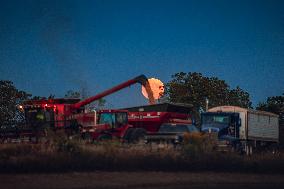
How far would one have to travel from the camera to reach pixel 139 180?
1972 cm

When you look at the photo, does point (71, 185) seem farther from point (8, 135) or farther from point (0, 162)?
point (8, 135)

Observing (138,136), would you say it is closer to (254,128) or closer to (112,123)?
(112,123)

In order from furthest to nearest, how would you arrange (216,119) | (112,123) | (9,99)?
(9,99)
(216,119)
(112,123)

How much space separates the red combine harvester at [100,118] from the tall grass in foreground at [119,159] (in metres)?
4.64

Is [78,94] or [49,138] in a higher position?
[78,94]

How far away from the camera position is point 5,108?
54938 millimetres

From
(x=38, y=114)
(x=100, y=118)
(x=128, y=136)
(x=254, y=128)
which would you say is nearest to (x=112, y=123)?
(x=100, y=118)

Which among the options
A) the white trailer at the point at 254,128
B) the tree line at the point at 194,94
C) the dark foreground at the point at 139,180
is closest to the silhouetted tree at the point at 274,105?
the tree line at the point at 194,94

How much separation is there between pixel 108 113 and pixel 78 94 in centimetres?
3633

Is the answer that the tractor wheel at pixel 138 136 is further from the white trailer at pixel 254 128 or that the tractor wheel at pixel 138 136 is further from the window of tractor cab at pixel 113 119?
the white trailer at pixel 254 128

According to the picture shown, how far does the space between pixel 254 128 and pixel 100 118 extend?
40.5 ft

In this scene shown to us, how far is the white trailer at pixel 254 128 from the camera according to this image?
33719 mm

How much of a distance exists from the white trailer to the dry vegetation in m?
6.72

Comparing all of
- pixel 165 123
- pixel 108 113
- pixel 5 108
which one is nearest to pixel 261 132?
pixel 165 123
